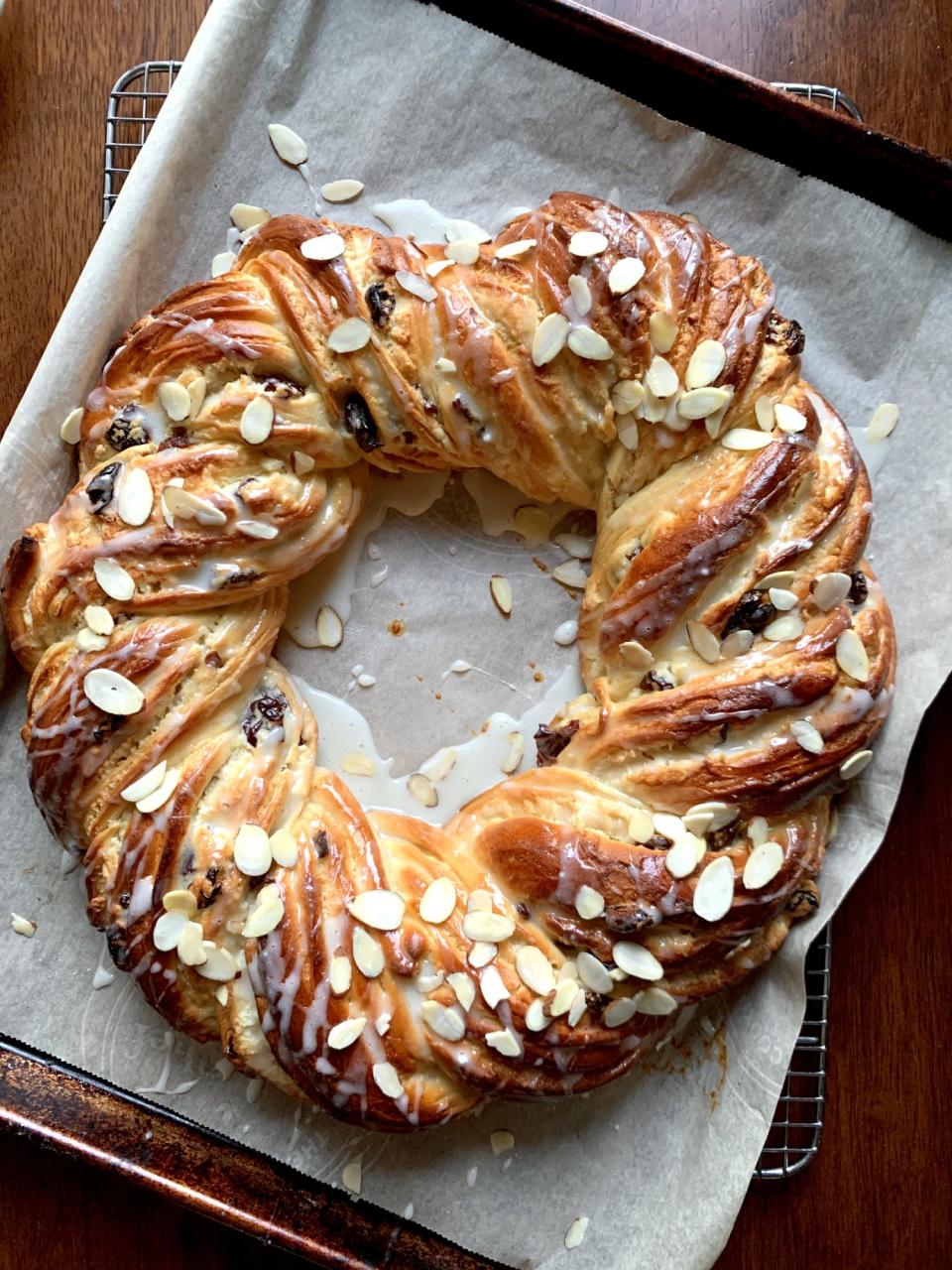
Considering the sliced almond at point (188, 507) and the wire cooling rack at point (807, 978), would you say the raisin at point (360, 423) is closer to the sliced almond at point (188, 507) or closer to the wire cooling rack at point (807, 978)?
the sliced almond at point (188, 507)

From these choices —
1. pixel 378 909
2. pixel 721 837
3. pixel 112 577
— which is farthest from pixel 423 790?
pixel 112 577

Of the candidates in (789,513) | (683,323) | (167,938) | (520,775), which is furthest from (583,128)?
(167,938)

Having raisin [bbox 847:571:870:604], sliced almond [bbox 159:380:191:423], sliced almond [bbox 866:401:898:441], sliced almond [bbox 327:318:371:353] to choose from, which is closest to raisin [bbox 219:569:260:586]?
sliced almond [bbox 159:380:191:423]

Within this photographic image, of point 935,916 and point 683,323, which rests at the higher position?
point 683,323

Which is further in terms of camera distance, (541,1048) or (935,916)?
(935,916)

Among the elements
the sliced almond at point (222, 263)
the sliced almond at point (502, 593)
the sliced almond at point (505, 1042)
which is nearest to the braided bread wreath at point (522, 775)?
the sliced almond at point (505, 1042)

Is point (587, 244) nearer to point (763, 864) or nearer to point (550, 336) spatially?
point (550, 336)

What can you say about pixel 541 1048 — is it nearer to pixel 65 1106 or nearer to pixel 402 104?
pixel 65 1106
